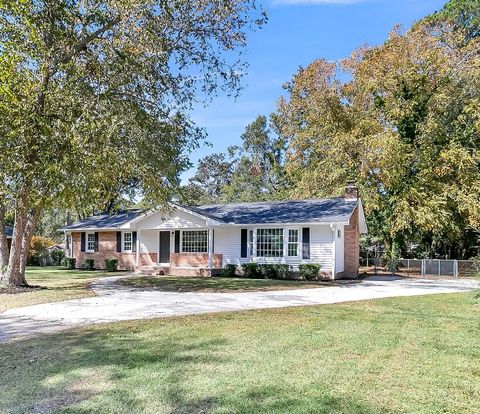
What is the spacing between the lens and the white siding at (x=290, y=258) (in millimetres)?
20156

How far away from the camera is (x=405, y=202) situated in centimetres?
2592

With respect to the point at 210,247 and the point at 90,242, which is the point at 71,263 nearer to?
the point at 90,242

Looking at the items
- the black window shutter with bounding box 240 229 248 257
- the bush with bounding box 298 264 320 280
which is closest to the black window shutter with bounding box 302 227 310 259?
the bush with bounding box 298 264 320 280

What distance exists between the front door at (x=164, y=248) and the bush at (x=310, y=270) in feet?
26.3

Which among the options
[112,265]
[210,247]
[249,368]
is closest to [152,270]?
[112,265]

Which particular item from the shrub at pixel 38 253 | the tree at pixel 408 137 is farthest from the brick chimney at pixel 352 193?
the shrub at pixel 38 253

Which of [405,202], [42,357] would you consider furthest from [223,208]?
[42,357]

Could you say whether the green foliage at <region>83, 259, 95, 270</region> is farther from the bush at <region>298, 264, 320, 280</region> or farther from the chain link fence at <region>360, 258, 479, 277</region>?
the chain link fence at <region>360, 258, 479, 277</region>

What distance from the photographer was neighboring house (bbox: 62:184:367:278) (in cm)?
2039

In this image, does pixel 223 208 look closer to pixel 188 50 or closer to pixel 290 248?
pixel 290 248

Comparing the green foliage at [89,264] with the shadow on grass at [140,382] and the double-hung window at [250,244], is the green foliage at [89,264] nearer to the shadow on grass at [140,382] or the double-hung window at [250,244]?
the double-hung window at [250,244]

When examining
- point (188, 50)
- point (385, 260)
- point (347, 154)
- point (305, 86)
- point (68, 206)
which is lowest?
point (385, 260)

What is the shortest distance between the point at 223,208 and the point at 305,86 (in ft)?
41.6

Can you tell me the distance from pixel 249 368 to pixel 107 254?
23.2 meters
